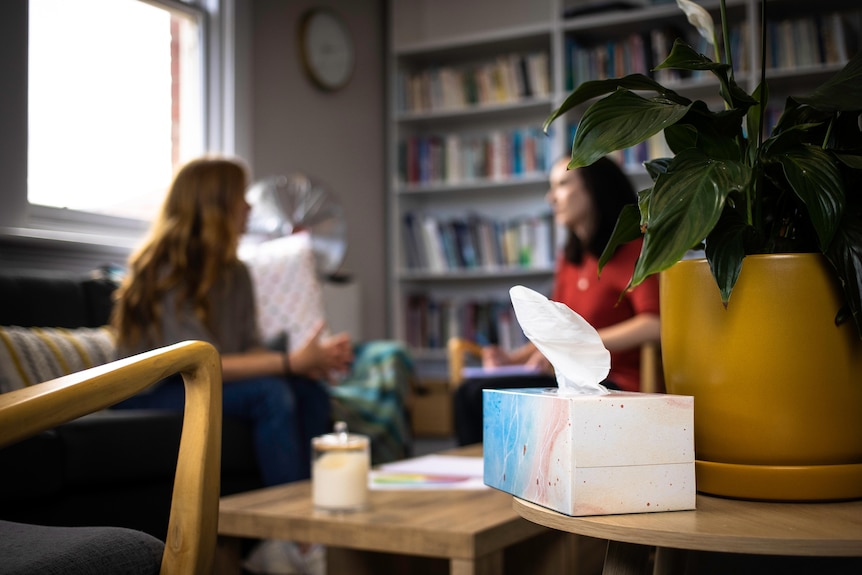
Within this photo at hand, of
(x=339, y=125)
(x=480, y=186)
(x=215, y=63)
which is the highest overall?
(x=215, y=63)

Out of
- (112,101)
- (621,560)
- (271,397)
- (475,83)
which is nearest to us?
(621,560)

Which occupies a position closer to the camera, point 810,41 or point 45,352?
point 45,352

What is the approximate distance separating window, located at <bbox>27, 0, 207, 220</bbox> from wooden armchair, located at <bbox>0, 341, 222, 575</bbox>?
2171 millimetres

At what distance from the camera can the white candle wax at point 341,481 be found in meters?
1.42

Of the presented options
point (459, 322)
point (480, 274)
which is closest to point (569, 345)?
point (480, 274)

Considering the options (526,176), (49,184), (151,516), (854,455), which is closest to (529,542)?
(854,455)

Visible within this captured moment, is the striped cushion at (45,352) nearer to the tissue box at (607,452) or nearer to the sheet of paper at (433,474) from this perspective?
the sheet of paper at (433,474)

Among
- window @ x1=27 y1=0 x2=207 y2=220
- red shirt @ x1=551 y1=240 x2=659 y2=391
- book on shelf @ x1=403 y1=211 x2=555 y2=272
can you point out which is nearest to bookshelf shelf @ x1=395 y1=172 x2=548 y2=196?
book on shelf @ x1=403 y1=211 x2=555 y2=272

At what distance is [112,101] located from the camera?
329 cm

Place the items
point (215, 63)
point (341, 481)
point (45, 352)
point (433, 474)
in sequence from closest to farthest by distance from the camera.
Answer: point (341, 481), point (433, 474), point (45, 352), point (215, 63)

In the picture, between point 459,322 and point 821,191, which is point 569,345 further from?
point 459,322

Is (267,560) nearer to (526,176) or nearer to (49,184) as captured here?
(49,184)

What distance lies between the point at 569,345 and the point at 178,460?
415 mm

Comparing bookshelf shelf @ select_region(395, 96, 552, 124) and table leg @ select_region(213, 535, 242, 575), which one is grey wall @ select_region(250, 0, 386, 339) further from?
table leg @ select_region(213, 535, 242, 575)
